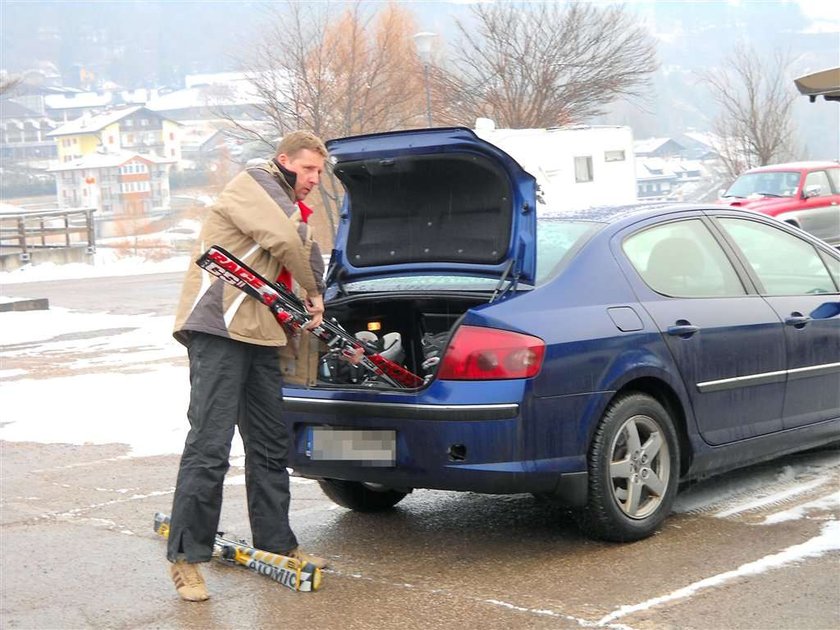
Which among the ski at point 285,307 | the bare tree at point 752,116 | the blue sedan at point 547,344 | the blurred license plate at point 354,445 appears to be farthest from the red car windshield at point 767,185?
the bare tree at point 752,116

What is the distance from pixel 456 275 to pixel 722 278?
4.47 feet

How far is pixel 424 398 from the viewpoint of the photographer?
5.25m

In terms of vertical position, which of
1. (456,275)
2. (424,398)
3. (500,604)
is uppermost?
(456,275)

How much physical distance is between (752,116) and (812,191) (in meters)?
19.7

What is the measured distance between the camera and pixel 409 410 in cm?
Answer: 526

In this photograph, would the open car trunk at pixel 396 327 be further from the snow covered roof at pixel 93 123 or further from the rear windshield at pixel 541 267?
the snow covered roof at pixel 93 123

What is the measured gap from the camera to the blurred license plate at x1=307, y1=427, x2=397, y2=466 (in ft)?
17.6

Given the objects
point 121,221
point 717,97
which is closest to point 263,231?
point 717,97

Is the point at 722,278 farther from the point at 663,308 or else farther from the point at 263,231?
the point at 263,231

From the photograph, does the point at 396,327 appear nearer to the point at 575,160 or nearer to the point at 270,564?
the point at 270,564

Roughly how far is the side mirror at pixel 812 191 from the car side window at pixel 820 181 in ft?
0.15

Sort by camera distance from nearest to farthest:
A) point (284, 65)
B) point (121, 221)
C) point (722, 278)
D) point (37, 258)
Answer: point (722, 278) → point (284, 65) → point (37, 258) → point (121, 221)

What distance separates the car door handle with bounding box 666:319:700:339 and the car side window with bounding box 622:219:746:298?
0.17m

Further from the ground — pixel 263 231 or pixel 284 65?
pixel 284 65
